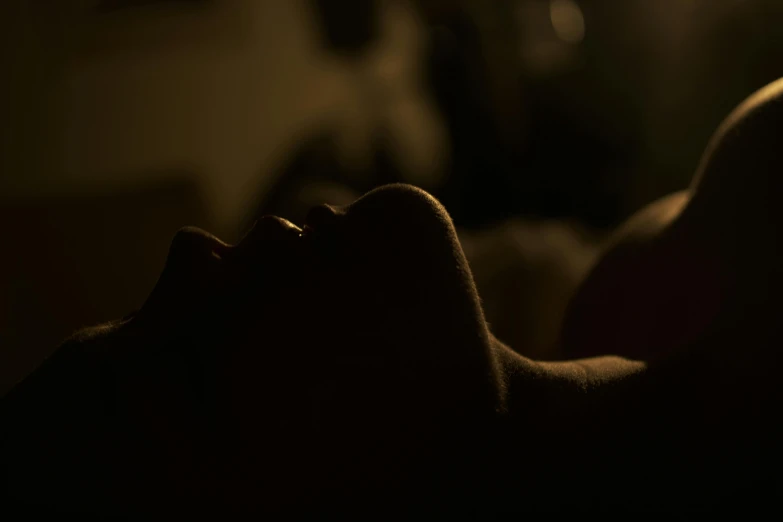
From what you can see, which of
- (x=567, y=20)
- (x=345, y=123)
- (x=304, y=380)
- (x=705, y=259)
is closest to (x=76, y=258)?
(x=345, y=123)

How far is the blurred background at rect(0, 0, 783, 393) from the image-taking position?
2.88ft

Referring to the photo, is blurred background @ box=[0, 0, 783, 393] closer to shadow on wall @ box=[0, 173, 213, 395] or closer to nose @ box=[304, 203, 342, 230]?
shadow on wall @ box=[0, 173, 213, 395]

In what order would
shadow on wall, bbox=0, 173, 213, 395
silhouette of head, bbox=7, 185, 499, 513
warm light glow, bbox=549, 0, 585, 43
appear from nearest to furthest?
silhouette of head, bbox=7, 185, 499, 513
shadow on wall, bbox=0, 173, 213, 395
warm light glow, bbox=549, 0, 585, 43

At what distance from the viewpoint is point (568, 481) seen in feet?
1.56

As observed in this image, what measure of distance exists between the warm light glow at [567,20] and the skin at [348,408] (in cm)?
87

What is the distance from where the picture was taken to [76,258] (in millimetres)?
902

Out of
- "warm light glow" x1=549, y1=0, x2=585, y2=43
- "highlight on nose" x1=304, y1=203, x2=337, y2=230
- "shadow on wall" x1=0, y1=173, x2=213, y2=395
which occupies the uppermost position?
"warm light glow" x1=549, y1=0, x2=585, y2=43

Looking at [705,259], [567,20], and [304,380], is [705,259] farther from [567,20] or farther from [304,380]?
[567,20]

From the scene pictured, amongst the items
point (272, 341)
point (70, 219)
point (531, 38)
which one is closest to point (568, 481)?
point (272, 341)

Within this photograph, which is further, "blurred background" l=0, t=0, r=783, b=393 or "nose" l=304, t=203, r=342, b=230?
"blurred background" l=0, t=0, r=783, b=393

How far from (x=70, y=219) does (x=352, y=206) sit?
1.85 feet

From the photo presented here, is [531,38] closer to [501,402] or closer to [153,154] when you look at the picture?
[153,154]

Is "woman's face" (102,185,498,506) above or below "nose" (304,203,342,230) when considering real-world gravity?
below

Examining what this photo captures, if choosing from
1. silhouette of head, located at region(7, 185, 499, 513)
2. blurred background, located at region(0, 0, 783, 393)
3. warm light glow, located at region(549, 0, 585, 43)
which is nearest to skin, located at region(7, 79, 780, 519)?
silhouette of head, located at region(7, 185, 499, 513)
